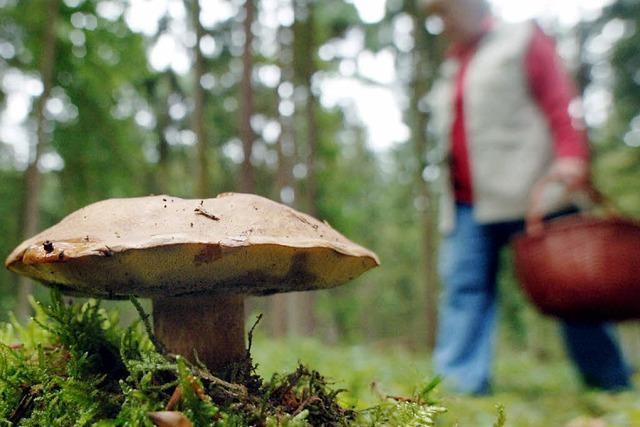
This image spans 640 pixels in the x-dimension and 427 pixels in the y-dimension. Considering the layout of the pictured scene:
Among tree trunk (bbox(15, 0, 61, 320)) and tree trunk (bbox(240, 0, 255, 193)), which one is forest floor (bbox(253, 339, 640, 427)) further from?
tree trunk (bbox(15, 0, 61, 320))

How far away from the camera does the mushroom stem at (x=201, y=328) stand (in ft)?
4.97

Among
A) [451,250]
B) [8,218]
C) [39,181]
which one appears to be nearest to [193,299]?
[451,250]

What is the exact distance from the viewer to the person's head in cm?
427

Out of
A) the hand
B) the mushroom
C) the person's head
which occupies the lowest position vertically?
the mushroom

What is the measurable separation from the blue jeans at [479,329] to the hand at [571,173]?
0.56 metres

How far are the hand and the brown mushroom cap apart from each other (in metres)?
2.44

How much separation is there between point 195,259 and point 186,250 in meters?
0.04

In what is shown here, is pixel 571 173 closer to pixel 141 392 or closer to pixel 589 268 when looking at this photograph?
pixel 589 268

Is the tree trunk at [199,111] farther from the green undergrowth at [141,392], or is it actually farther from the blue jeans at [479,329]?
the green undergrowth at [141,392]

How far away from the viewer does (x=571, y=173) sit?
3551mm

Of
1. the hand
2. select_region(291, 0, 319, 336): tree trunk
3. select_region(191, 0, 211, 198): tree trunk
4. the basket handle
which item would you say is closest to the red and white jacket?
the hand

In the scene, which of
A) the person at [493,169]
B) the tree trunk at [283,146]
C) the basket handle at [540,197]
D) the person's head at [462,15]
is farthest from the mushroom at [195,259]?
the tree trunk at [283,146]

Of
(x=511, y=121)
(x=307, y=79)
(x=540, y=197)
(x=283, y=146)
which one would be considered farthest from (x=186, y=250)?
(x=283, y=146)

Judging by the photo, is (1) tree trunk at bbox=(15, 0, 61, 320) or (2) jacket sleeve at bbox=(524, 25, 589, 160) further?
(1) tree trunk at bbox=(15, 0, 61, 320)
